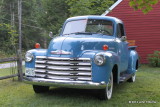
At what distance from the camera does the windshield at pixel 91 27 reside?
20.8 ft

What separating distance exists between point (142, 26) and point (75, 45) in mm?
10635

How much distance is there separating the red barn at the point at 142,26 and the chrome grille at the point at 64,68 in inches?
393

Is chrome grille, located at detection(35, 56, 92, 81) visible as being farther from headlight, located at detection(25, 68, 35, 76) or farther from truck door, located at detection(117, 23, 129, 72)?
truck door, located at detection(117, 23, 129, 72)

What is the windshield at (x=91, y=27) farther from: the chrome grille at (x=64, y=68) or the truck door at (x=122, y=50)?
the chrome grille at (x=64, y=68)

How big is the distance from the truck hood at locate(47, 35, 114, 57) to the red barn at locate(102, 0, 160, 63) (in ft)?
30.7

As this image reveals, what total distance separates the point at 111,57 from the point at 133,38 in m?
10.5

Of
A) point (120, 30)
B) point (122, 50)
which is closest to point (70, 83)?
point (122, 50)

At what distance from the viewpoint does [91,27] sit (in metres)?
6.37

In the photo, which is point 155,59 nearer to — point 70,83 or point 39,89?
point 39,89

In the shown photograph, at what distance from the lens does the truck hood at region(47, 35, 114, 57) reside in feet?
16.8

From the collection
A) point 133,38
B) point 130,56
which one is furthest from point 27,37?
point 130,56

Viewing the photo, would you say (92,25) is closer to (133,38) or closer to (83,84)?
(83,84)

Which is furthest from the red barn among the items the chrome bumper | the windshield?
the chrome bumper

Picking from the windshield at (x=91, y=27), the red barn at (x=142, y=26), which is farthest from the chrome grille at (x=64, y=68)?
the red barn at (x=142, y=26)
